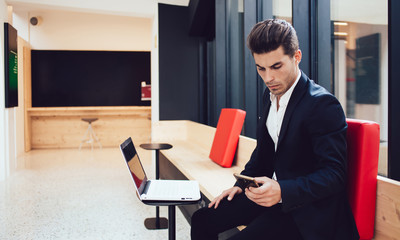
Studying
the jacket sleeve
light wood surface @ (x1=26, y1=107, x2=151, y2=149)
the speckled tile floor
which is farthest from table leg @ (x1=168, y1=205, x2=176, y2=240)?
light wood surface @ (x1=26, y1=107, x2=151, y2=149)

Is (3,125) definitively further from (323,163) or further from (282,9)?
(323,163)

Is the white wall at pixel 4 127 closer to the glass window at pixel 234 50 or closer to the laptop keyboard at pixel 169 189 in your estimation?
the glass window at pixel 234 50

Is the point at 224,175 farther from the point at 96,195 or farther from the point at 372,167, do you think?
the point at 96,195

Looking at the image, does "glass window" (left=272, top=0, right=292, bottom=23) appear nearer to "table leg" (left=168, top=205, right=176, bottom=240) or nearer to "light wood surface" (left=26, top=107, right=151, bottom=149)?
"table leg" (left=168, top=205, right=176, bottom=240)

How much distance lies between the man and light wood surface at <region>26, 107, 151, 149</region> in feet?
24.7

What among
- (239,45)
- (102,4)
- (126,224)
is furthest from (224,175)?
(102,4)

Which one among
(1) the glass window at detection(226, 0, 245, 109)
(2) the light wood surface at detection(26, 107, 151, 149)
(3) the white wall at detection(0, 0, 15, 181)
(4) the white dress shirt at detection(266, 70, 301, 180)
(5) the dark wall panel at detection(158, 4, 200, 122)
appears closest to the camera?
(4) the white dress shirt at detection(266, 70, 301, 180)

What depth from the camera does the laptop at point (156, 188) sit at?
169 centimetres

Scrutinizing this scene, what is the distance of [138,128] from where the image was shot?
916cm

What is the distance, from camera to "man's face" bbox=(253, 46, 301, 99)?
134 centimetres

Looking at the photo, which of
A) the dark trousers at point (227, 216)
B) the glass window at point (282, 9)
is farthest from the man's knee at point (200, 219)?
the glass window at point (282, 9)

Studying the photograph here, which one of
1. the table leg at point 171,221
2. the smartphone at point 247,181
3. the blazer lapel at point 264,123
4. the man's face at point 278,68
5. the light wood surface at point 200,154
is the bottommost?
the table leg at point 171,221

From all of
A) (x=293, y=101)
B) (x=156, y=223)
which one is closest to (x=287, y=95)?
(x=293, y=101)

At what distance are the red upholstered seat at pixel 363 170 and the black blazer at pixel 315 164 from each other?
0.11 meters
